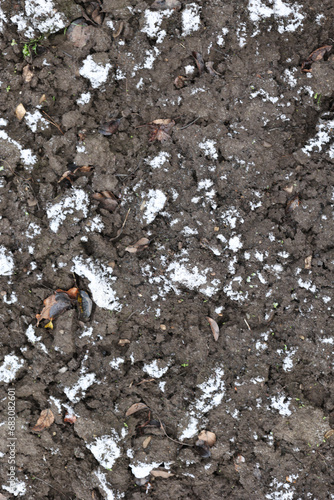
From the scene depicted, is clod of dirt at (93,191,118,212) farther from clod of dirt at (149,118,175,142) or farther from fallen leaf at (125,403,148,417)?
fallen leaf at (125,403,148,417)

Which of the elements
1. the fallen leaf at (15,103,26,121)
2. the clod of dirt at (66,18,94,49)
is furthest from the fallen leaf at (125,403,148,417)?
the clod of dirt at (66,18,94,49)

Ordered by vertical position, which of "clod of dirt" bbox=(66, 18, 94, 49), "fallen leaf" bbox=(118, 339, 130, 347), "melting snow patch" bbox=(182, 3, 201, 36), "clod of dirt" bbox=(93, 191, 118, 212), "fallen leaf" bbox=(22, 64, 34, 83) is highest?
"melting snow patch" bbox=(182, 3, 201, 36)

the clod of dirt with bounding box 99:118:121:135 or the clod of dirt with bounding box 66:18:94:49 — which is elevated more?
the clod of dirt with bounding box 66:18:94:49

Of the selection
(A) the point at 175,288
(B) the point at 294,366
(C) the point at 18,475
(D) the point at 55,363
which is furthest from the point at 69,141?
(C) the point at 18,475

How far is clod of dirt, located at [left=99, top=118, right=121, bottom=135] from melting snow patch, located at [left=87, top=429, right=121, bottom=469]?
188 centimetres

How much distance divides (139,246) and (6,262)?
33.3 inches

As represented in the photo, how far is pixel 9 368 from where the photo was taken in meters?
2.11

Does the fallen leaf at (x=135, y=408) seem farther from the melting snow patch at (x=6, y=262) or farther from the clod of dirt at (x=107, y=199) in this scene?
the clod of dirt at (x=107, y=199)

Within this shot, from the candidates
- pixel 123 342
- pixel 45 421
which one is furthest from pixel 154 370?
pixel 45 421

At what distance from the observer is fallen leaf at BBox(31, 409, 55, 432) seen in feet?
6.97

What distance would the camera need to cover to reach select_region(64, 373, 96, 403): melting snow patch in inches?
82.5

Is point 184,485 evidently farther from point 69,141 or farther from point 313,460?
point 69,141

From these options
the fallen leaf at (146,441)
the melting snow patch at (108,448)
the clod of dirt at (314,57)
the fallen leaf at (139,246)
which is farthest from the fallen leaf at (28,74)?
the fallen leaf at (146,441)

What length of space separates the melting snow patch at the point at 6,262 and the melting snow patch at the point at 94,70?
1214 millimetres
